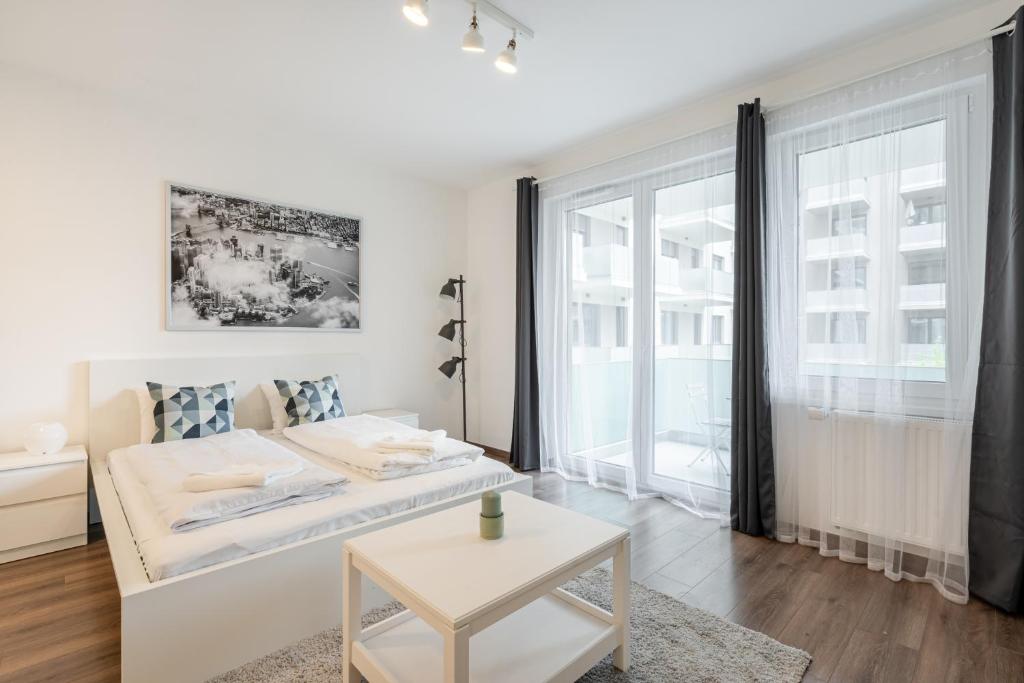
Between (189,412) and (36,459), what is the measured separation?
694 millimetres

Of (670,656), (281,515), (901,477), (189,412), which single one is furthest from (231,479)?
(901,477)

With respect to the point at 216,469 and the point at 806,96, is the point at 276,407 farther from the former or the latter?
the point at 806,96

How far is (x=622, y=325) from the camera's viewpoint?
369 cm

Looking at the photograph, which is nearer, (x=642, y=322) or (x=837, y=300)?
(x=837, y=300)

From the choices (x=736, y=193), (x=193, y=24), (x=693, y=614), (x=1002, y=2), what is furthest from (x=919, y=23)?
(x=193, y=24)

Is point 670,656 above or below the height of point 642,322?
below

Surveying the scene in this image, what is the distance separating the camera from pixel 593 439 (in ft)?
12.6

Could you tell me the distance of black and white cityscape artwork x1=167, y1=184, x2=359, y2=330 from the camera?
326 centimetres

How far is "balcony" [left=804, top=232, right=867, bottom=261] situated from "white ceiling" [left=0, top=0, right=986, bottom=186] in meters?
1.00

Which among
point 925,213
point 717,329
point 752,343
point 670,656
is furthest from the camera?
point 717,329

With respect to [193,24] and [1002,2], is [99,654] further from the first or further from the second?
[1002,2]

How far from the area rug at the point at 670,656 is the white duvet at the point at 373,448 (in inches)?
25.3

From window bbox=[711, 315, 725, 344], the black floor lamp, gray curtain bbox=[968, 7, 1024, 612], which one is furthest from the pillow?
gray curtain bbox=[968, 7, 1024, 612]

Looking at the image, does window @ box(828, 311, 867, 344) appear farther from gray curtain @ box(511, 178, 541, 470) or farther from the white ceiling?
gray curtain @ box(511, 178, 541, 470)
